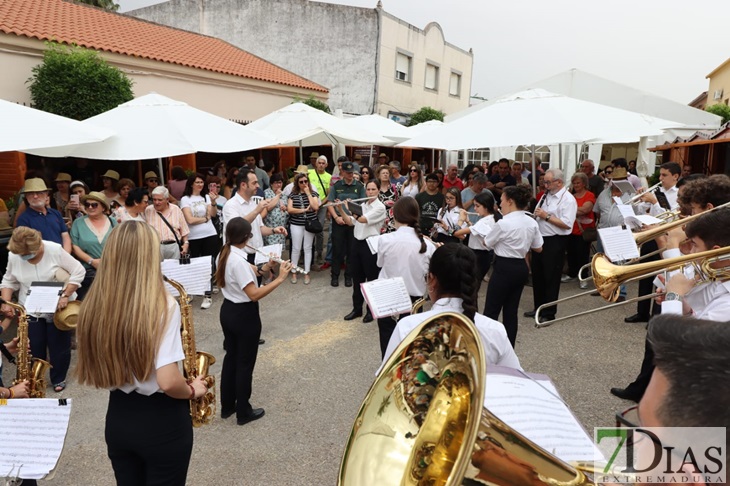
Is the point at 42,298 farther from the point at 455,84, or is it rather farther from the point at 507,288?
the point at 455,84

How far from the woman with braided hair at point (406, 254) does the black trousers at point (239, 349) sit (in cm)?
114

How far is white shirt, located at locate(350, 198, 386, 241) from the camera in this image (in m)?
6.09

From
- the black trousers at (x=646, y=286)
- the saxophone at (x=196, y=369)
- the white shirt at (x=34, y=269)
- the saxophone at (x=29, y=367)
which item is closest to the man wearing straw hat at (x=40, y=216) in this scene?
the white shirt at (x=34, y=269)

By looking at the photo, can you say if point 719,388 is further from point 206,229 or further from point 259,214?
point 206,229

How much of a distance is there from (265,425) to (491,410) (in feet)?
9.06

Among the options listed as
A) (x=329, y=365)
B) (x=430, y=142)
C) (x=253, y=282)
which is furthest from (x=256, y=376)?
(x=430, y=142)

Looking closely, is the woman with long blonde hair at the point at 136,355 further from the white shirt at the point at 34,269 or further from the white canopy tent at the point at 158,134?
the white canopy tent at the point at 158,134

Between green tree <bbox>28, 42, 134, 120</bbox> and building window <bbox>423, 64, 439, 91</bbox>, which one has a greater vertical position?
building window <bbox>423, 64, 439, 91</bbox>

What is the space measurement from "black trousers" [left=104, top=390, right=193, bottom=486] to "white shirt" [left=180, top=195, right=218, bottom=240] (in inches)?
182

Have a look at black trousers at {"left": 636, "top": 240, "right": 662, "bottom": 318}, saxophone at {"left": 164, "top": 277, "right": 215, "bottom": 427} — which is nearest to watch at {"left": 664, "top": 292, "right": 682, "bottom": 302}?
saxophone at {"left": 164, "top": 277, "right": 215, "bottom": 427}

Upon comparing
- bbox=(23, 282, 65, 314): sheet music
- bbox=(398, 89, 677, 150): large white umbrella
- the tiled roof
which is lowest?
bbox=(23, 282, 65, 314): sheet music

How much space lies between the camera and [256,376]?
14.7 ft

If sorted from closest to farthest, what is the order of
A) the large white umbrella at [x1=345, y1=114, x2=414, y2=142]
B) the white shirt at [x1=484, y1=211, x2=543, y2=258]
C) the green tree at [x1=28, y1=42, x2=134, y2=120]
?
the white shirt at [x1=484, y1=211, x2=543, y2=258], the green tree at [x1=28, y1=42, x2=134, y2=120], the large white umbrella at [x1=345, y1=114, x2=414, y2=142]

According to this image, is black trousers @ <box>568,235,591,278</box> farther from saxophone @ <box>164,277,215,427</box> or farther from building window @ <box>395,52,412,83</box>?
building window @ <box>395,52,412,83</box>
